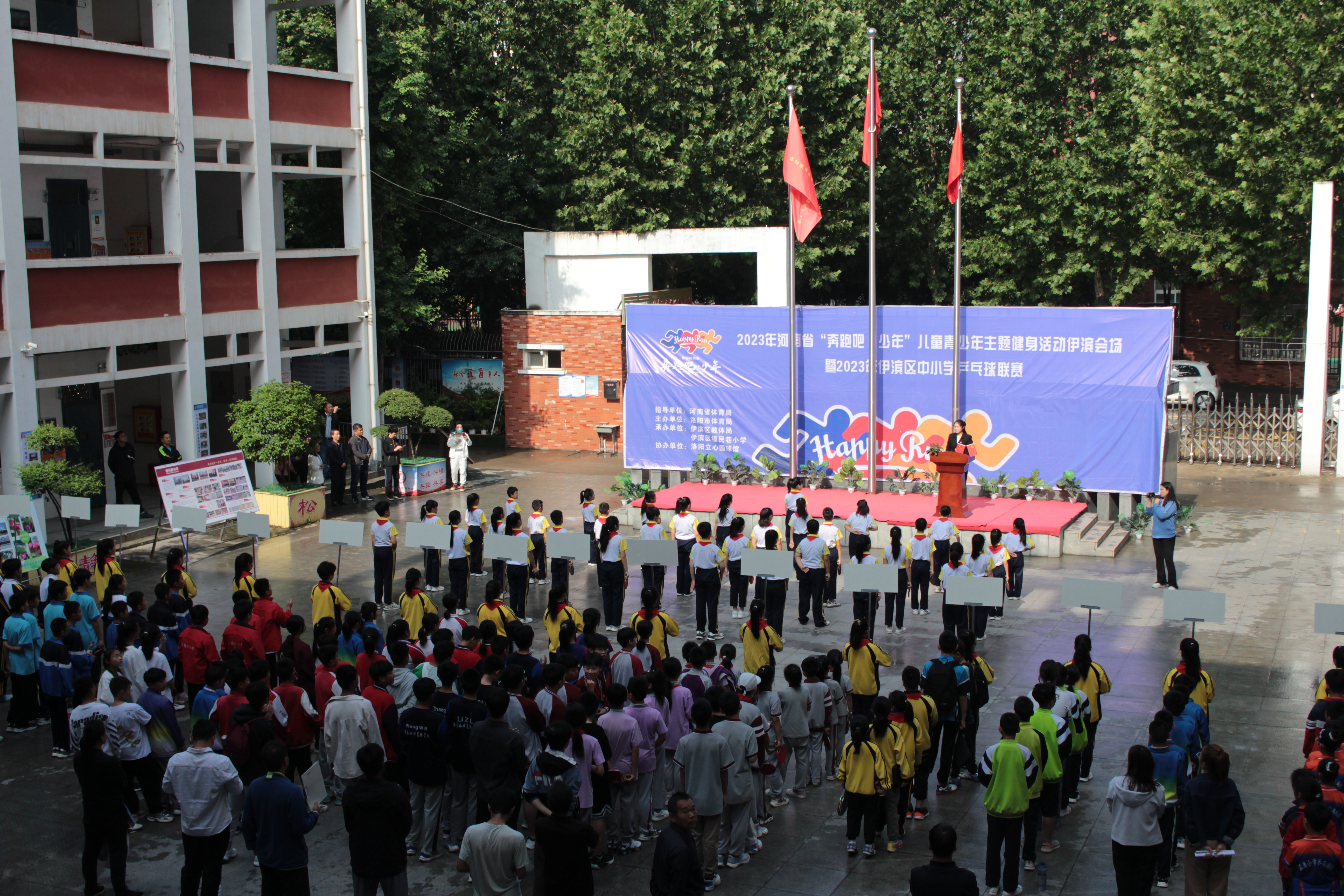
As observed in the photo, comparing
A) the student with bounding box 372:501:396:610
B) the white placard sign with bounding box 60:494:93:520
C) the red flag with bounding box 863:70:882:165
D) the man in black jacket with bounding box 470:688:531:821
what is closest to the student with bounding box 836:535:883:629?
the man in black jacket with bounding box 470:688:531:821

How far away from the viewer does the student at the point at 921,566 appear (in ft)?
50.0

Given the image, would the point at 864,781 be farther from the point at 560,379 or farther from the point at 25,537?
the point at 560,379

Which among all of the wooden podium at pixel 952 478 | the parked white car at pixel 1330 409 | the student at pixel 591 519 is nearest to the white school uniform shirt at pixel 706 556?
the student at pixel 591 519

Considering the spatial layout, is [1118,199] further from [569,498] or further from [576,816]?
[576,816]

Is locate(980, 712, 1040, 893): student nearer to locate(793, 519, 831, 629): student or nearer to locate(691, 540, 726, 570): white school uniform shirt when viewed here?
locate(793, 519, 831, 629): student

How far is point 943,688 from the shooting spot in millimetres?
9625

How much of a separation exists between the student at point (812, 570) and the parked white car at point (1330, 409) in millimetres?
14290

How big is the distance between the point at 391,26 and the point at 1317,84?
20.6 meters

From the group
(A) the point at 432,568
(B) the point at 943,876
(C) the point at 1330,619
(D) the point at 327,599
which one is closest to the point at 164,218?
(A) the point at 432,568

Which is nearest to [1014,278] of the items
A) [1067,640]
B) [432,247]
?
[432,247]

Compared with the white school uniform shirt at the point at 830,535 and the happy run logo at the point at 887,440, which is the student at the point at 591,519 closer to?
the white school uniform shirt at the point at 830,535

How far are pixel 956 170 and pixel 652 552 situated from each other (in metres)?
10.3

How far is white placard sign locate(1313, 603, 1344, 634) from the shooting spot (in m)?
11.0

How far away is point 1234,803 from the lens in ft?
24.9
